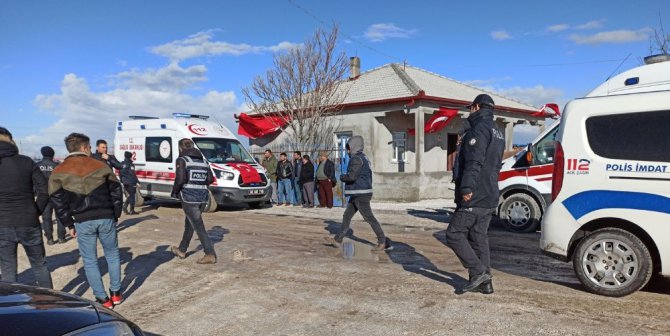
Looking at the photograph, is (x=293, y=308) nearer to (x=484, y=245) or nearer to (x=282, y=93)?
(x=484, y=245)

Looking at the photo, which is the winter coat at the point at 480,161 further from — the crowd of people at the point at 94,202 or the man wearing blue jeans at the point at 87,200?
the man wearing blue jeans at the point at 87,200

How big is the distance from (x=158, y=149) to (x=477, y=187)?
11162 millimetres

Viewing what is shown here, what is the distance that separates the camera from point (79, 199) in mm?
4875

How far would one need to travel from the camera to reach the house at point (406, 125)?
17375 millimetres

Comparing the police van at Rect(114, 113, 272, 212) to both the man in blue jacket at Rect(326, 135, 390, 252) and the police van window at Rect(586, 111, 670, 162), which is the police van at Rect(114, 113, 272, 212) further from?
the police van window at Rect(586, 111, 670, 162)

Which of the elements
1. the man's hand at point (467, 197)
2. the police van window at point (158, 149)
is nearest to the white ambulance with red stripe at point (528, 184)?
the man's hand at point (467, 197)

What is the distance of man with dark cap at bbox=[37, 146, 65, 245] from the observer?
29.1ft

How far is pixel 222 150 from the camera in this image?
13.8 meters

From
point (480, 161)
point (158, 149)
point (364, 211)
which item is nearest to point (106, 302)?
point (364, 211)

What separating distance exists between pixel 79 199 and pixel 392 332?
3391 mm

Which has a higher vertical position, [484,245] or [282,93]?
[282,93]

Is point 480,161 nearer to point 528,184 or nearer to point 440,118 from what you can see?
point 528,184

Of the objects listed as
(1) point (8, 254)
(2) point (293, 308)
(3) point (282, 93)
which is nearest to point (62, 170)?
(1) point (8, 254)

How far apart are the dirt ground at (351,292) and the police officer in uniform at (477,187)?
18.9 inches
